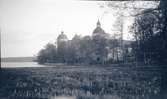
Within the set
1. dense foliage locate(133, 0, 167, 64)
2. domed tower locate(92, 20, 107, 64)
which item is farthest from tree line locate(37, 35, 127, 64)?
dense foliage locate(133, 0, 167, 64)

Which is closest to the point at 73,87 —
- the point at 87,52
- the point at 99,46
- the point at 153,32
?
the point at 153,32

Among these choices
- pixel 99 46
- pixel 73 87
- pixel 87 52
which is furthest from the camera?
pixel 99 46

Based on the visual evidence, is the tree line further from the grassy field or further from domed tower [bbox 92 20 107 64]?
the grassy field

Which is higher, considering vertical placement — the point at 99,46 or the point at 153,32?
the point at 99,46

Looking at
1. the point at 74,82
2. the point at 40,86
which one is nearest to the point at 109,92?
the point at 74,82

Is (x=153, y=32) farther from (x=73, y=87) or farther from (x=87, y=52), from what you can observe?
(x=87, y=52)

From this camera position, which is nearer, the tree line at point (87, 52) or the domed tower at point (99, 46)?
the tree line at point (87, 52)

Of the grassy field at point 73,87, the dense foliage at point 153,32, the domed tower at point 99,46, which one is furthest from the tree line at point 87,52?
the dense foliage at point 153,32

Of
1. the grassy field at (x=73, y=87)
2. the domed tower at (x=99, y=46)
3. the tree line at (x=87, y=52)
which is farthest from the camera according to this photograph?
the domed tower at (x=99, y=46)

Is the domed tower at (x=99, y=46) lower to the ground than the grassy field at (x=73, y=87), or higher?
higher

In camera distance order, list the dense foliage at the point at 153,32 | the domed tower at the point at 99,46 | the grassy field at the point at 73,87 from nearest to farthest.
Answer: the dense foliage at the point at 153,32, the grassy field at the point at 73,87, the domed tower at the point at 99,46

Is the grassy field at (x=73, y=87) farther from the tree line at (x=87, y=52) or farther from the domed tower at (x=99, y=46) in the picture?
the domed tower at (x=99, y=46)

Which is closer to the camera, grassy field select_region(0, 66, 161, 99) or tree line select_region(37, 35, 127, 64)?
grassy field select_region(0, 66, 161, 99)

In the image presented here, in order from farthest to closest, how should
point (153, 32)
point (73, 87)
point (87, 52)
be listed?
point (87, 52) < point (73, 87) < point (153, 32)
